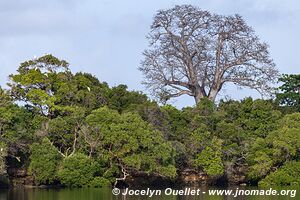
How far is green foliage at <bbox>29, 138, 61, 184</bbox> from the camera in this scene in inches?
1428

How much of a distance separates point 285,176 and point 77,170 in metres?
10.8

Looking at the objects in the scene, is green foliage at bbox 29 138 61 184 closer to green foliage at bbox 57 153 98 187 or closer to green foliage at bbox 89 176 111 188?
green foliage at bbox 57 153 98 187

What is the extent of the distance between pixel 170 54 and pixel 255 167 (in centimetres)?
1124

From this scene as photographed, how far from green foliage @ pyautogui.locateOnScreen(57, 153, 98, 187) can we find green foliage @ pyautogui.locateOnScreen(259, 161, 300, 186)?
9026 mm

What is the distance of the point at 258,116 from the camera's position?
41.1m

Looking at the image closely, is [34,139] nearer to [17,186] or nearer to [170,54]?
[17,186]

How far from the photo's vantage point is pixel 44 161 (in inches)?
1427

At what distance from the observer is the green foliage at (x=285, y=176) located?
3672 centimetres

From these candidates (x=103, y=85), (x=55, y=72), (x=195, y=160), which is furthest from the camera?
(x=103, y=85)

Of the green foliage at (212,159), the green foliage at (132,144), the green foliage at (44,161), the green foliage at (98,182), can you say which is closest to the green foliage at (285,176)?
the green foliage at (212,159)

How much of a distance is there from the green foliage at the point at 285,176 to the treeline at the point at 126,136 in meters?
0.05

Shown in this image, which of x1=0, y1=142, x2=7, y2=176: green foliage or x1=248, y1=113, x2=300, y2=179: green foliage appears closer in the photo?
x1=0, y1=142, x2=7, y2=176: green foliage

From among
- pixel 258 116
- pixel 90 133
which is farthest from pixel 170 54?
pixel 90 133

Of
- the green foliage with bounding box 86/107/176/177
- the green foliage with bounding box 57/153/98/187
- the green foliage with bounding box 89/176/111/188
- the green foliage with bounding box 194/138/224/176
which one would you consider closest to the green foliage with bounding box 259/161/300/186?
the green foliage with bounding box 194/138/224/176
